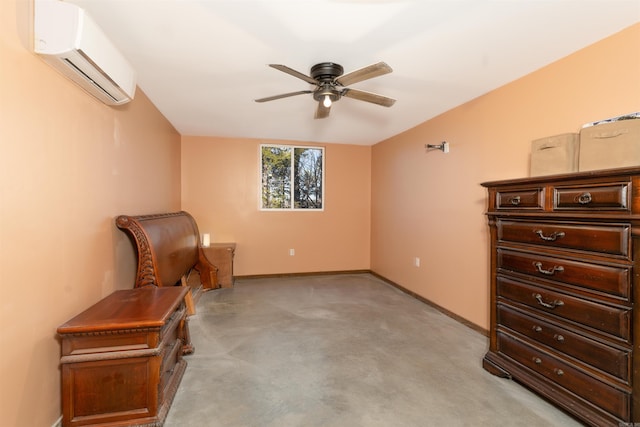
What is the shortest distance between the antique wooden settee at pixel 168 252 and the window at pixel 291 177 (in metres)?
→ 1.45

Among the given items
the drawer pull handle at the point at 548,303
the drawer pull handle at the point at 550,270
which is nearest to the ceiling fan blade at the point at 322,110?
the drawer pull handle at the point at 550,270

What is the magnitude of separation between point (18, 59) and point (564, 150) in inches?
115

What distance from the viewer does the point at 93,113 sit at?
193 centimetres

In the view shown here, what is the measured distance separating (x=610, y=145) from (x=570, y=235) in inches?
20.1

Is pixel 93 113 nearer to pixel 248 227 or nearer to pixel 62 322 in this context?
pixel 62 322

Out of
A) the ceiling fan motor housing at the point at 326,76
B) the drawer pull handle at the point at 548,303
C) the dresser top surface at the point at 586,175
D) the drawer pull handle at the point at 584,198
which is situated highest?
the ceiling fan motor housing at the point at 326,76

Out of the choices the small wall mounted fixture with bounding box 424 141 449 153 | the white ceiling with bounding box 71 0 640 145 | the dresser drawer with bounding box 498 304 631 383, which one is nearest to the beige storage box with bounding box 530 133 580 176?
the white ceiling with bounding box 71 0 640 145

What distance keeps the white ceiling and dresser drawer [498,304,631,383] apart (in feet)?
5.93

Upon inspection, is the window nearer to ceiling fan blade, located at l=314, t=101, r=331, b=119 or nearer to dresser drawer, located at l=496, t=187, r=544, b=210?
ceiling fan blade, located at l=314, t=101, r=331, b=119

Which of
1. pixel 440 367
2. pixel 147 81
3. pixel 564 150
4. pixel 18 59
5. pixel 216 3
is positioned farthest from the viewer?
pixel 147 81

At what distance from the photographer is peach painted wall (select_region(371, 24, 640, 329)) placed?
1891 millimetres

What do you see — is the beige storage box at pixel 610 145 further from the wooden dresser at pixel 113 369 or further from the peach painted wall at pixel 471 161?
the wooden dresser at pixel 113 369

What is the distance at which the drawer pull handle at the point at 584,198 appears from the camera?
151 cm

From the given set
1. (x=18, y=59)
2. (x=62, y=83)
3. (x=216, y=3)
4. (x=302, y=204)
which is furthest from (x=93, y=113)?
(x=302, y=204)
